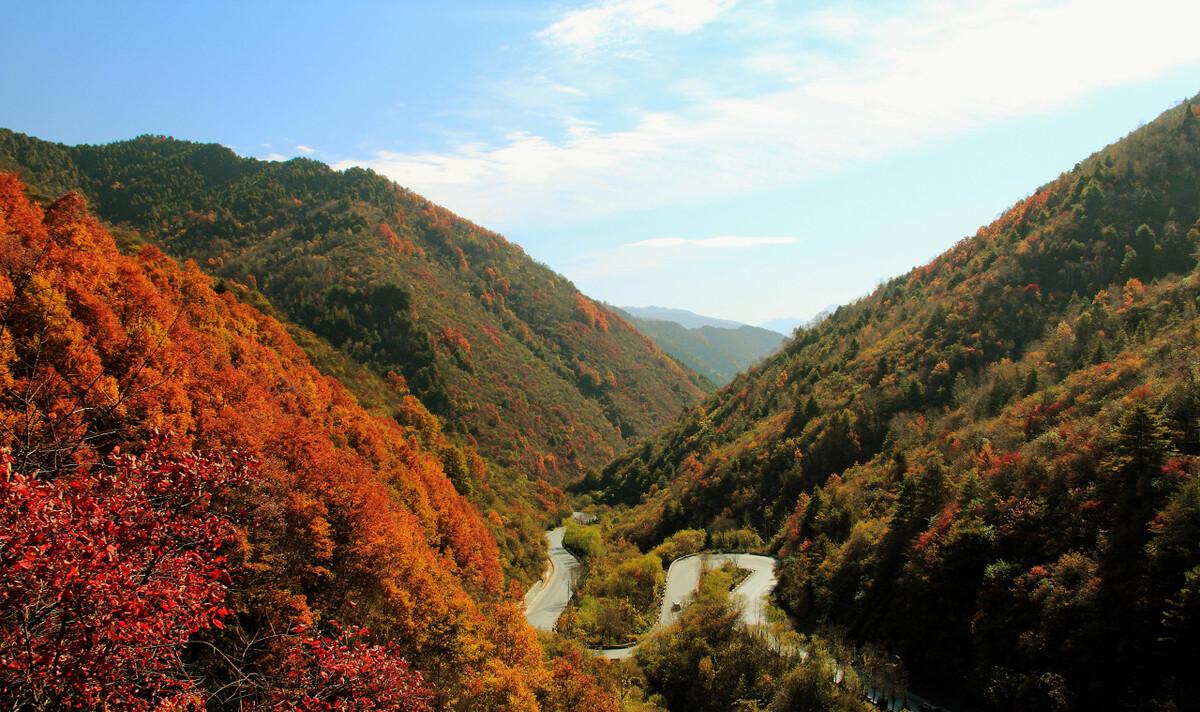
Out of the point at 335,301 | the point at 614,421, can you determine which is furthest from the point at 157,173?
the point at 614,421

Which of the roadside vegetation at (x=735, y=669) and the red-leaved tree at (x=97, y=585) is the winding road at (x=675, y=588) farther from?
the red-leaved tree at (x=97, y=585)

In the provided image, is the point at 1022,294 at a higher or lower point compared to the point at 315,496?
higher

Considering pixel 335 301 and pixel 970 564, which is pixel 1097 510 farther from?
pixel 335 301

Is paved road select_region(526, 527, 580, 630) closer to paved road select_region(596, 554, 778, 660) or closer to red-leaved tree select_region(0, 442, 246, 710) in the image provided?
paved road select_region(596, 554, 778, 660)

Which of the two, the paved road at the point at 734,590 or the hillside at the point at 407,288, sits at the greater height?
the hillside at the point at 407,288

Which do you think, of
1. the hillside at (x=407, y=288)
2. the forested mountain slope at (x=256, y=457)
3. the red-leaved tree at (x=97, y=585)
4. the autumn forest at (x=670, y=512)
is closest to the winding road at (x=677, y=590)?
the autumn forest at (x=670, y=512)

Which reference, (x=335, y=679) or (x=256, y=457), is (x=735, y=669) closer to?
(x=256, y=457)

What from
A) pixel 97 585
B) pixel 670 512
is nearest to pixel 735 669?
pixel 97 585
